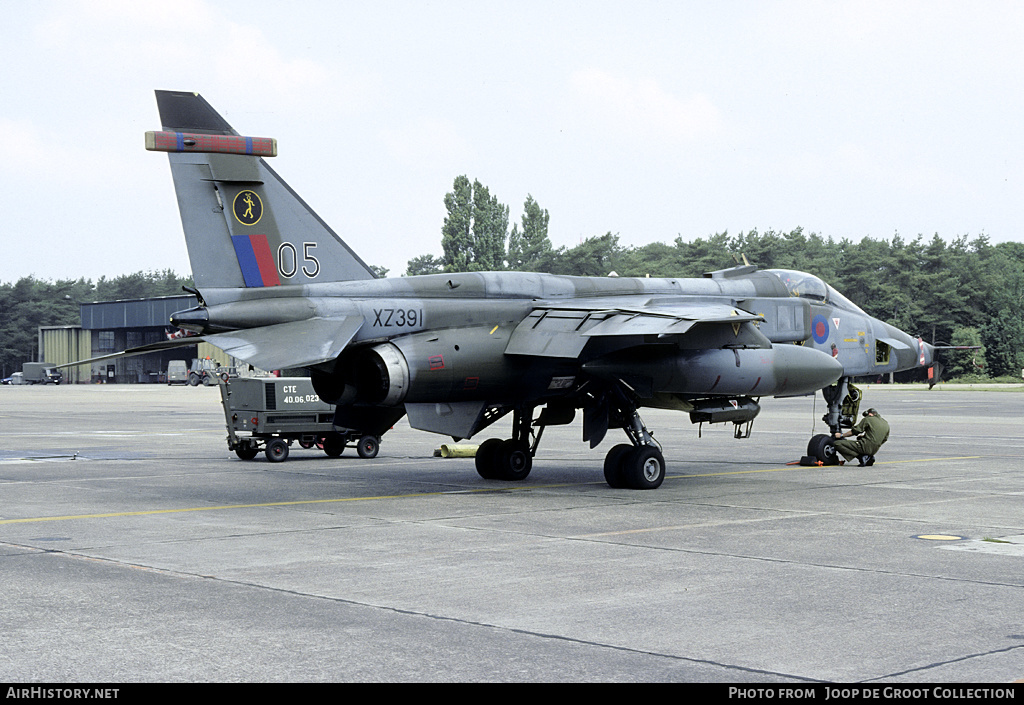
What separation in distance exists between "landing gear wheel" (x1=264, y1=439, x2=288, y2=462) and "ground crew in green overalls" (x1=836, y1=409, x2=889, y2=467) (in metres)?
11.3

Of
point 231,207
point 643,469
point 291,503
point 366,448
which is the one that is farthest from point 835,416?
point 231,207

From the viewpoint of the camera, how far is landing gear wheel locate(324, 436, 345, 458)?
77.2ft

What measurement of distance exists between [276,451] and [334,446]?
1486mm

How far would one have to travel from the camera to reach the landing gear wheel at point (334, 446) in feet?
77.2

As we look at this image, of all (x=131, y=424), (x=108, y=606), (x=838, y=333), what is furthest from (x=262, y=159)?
(x=131, y=424)

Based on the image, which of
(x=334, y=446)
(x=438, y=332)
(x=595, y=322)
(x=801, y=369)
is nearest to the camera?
(x=438, y=332)

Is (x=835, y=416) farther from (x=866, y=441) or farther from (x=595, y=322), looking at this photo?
(x=595, y=322)

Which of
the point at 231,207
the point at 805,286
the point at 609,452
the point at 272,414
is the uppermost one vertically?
the point at 231,207

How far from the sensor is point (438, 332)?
50.6 ft

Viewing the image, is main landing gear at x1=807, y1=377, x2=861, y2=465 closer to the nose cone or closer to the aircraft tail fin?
the nose cone

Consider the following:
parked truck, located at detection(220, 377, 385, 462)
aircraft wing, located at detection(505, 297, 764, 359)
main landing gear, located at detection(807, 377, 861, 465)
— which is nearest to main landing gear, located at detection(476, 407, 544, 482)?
aircraft wing, located at detection(505, 297, 764, 359)

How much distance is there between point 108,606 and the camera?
7773 millimetres

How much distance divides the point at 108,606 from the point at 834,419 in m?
15.8

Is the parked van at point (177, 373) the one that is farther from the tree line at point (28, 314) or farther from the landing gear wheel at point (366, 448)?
the landing gear wheel at point (366, 448)
